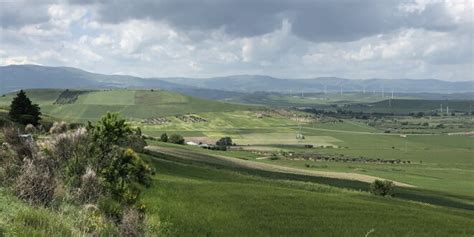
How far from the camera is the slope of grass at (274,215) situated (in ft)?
117

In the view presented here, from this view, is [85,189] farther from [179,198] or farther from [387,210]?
[387,210]

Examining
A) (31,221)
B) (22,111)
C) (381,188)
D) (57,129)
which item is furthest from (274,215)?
(22,111)

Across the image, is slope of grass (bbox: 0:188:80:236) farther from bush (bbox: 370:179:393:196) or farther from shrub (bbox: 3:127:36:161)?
bush (bbox: 370:179:393:196)

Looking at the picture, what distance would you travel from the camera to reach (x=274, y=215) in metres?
40.2

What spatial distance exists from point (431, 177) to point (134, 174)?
94187 mm

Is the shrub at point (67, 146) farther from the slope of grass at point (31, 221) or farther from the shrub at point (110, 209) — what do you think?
the slope of grass at point (31, 221)

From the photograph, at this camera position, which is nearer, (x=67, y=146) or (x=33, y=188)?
(x=33, y=188)

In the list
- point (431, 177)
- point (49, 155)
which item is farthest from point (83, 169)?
point (431, 177)

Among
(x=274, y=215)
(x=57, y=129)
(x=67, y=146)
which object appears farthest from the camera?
(x=57, y=129)

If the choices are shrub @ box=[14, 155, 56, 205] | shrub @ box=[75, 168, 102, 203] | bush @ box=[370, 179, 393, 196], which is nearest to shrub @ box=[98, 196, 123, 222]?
shrub @ box=[75, 168, 102, 203]

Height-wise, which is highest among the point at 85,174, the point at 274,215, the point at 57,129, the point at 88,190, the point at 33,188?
the point at 33,188

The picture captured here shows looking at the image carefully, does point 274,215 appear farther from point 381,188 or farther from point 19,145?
point 381,188

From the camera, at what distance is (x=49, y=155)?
3356 cm

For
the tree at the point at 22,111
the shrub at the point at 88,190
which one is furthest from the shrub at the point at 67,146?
the tree at the point at 22,111
